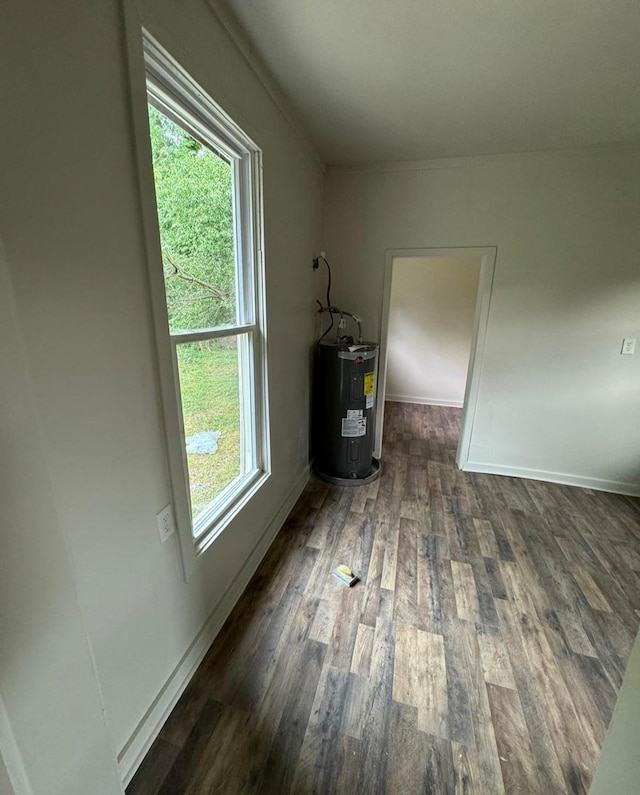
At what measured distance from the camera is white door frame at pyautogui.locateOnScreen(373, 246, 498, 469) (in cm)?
260

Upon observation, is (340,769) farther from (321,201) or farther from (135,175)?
(321,201)

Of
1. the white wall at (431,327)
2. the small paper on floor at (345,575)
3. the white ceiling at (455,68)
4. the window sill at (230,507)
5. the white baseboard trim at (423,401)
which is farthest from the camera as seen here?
the white baseboard trim at (423,401)

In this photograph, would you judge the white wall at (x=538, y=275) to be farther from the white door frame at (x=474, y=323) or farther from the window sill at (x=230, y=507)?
the window sill at (x=230, y=507)

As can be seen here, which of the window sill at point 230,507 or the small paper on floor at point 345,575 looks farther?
the small paper on floor at point 345,575

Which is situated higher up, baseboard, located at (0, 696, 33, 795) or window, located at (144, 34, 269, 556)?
window, located at (144, 34, 269, 556)

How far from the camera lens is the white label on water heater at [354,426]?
2633 millimetres

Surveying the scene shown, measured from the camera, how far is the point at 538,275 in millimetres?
2516

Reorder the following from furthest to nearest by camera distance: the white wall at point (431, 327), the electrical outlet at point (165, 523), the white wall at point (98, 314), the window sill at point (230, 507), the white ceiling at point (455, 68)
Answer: the white wall at point (431, 327) < the window sill at point (230, 507) < the white ceiling at point (455, 68) < the electrical outlet at point (165, 523) < the white wall at point (98, 314)

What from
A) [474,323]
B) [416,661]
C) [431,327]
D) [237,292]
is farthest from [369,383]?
[431,327]


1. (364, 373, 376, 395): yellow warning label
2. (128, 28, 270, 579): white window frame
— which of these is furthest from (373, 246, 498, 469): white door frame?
(128, 28, 270, 579): white window frame

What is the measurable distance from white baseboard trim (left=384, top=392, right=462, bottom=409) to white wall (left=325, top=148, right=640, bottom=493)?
204cm

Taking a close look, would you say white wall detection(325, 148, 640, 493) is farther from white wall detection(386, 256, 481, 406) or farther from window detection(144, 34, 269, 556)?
white wall detection(386, 256, 481, 406)

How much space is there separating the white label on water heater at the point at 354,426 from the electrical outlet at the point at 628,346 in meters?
1.99

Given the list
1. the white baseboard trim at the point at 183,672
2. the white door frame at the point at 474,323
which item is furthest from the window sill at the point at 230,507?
the white door frame at the point at 474,323
